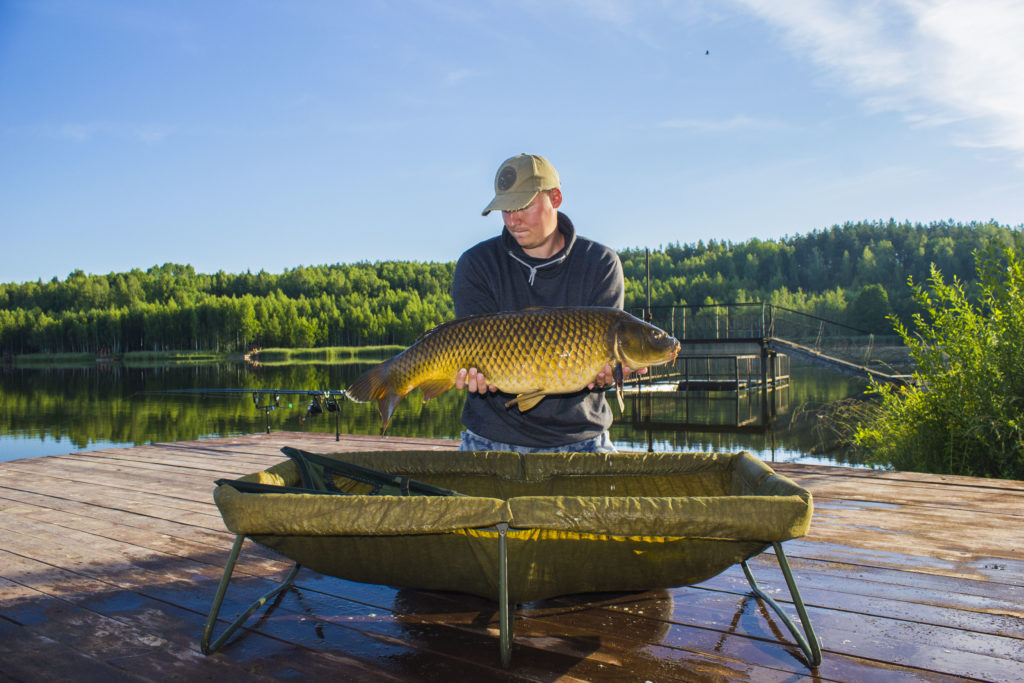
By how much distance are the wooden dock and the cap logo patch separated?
4.37 ft

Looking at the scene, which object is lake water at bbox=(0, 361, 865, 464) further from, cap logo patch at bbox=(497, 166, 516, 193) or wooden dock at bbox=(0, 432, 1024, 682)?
cap logo patch at bbox=(497, 166, 516, 193)

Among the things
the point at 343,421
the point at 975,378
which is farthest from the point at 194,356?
the point at 975,378

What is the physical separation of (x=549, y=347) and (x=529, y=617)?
2.59ft

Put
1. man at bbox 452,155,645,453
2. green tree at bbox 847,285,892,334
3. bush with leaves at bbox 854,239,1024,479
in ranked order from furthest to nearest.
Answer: green tree at bbox 847,285,892,334, bush with leaves at bbox 854,239,1024,479, man at bbox 452,155,645,453

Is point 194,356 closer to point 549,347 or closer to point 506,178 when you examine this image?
point 506,178

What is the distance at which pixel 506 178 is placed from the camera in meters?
2.46

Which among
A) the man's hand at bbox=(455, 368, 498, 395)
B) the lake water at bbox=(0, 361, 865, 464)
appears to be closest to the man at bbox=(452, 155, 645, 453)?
the man's hand at bbox=(455, 368, 498, 395)

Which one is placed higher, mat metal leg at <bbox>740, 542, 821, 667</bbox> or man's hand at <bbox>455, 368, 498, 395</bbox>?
man's hand at <bbox>455, 368, 498, 395</bbox>

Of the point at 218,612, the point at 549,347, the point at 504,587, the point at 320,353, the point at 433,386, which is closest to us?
the point at 504,587

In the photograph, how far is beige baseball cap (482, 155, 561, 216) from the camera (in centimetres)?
241

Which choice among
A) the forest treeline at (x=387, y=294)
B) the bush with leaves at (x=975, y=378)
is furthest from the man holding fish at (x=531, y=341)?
the forest treeline at (x=387, y=294)

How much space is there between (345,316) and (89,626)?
282 ft

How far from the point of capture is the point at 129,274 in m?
103

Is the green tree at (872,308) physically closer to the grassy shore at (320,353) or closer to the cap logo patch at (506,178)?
the grassy shore at (320,353)
